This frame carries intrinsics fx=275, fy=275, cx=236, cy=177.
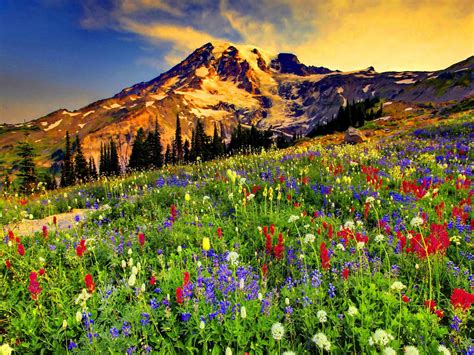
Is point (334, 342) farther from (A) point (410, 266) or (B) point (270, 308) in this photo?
(A) point (410, 266)

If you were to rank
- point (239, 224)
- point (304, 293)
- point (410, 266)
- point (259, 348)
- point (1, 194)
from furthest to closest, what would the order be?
→ 1. point (1, 194)
2. point (239, 224)
3. point (410, 266)
4. point (304, 293)
5. point (259, 348)

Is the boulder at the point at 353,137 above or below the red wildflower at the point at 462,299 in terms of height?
above

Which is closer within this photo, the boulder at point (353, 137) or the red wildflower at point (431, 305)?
the red wildflower at point (431, 305)

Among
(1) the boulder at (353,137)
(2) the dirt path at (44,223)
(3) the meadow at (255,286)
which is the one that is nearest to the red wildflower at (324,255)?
(3) the meadow at (255,286)

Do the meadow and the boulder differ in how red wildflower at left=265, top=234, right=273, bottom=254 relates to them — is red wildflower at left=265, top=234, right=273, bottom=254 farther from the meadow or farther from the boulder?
the boulder

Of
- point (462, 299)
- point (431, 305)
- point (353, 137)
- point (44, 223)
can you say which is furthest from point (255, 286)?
point (353, 137)

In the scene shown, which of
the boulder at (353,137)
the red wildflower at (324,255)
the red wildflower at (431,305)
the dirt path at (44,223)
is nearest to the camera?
the red wildflower at (431,305)

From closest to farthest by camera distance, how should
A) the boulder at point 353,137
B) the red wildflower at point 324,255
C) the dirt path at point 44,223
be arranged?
1. the red wildflower at point 324,255
2. the dirt path at point 44,223
3. the boulder at point 353,137

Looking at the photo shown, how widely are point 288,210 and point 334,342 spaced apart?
377cm

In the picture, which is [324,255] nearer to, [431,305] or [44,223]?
[431,305]

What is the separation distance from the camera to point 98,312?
380 centimetres

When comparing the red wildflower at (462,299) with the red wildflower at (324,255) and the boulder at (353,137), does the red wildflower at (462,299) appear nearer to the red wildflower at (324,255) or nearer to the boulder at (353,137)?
the red wildflower at (324,255)

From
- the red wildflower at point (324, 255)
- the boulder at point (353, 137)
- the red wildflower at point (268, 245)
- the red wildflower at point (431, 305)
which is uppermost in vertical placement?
the boulder at point (353, 137)

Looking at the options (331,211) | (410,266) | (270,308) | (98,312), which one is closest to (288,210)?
(331,211)
